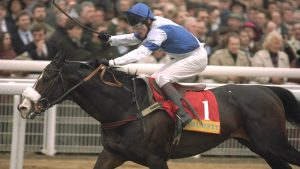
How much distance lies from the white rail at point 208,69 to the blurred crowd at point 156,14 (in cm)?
41

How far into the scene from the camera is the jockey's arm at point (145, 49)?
6.47 m

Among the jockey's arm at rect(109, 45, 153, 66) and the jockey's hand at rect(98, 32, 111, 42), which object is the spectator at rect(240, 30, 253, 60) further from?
the jockey's arm at rect(109, 45, 153, 66)

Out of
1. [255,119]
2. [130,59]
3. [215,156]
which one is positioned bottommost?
[215,156]

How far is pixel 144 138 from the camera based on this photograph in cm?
657

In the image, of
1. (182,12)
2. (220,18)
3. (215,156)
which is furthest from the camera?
(220,18)

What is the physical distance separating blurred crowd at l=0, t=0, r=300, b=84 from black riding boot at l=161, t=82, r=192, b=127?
2516mm

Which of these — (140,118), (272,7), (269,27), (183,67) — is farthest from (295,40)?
(140,118)

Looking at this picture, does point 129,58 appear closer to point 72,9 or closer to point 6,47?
point 6,47

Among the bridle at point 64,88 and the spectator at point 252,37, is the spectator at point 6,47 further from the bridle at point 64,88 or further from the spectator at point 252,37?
the spectator at point 252,37

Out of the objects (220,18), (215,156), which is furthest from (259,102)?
(220,18)

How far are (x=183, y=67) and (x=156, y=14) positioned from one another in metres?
3.27

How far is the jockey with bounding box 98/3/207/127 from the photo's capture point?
657cm

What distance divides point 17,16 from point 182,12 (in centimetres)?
220

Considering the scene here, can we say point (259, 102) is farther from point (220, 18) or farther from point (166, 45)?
point (220, 18)
